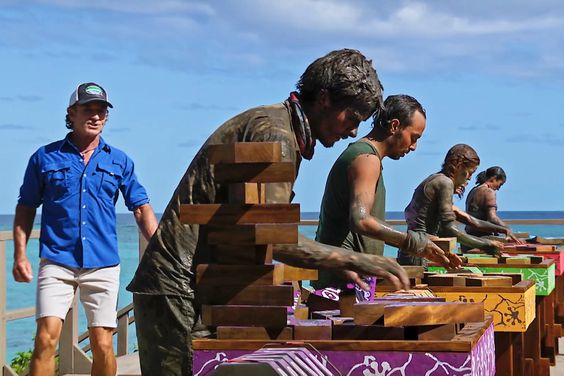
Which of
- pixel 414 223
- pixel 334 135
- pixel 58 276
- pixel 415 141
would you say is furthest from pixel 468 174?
pixel 334 135

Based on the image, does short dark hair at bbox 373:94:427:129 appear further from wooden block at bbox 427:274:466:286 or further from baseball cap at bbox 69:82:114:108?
baseball cap at bbox 69:82:114:108

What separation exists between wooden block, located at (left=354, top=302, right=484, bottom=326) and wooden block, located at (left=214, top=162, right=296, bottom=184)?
41cm

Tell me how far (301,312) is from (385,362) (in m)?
0.56

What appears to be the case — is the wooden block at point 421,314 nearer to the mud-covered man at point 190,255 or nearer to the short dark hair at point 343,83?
the mud-covered man at point 190,255

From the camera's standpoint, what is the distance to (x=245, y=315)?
3.24m

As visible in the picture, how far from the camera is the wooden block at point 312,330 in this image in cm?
324

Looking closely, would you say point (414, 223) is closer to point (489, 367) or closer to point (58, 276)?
point (58, 276)

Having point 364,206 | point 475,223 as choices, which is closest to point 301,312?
point 364,206

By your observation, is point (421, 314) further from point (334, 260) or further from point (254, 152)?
point (254, 152)

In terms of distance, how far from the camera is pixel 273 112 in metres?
3.64

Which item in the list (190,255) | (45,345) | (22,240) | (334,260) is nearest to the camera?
(334,260)

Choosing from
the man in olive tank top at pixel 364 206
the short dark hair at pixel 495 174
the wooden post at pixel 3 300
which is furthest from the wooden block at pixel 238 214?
the short dark hair at pixel 495 174

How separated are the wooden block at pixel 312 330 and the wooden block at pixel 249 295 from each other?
0.26 ft

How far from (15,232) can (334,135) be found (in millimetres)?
2560
